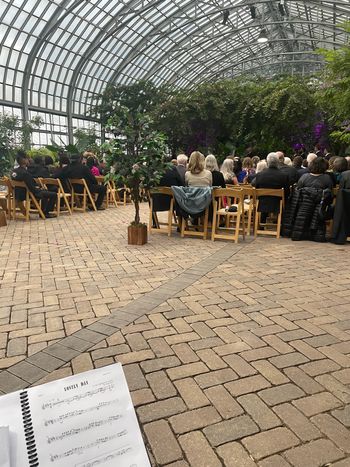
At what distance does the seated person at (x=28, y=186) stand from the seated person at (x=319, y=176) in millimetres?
4756

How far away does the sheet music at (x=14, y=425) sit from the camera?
76 cm

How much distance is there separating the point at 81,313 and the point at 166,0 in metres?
21.6

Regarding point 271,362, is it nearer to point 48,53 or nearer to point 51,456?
point 51,456

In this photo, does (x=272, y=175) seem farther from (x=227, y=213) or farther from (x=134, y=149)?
(x=134, y=149)

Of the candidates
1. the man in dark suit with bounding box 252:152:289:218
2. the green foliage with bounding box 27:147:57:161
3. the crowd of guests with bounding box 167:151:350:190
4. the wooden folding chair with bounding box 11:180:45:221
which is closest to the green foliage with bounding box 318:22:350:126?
the crowd of guests with bounding box 167:151:350:190

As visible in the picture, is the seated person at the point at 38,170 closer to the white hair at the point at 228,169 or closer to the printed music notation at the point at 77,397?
the white hair at the point at 228,169

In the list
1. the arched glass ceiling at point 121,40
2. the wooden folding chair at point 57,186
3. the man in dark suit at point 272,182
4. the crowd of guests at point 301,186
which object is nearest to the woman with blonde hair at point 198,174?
the crowd of guests at point 301,186

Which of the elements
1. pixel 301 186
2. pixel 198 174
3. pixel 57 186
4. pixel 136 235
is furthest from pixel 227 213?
pixel 57 186

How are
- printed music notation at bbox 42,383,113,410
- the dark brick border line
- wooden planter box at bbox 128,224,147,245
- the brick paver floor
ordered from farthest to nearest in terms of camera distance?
wooden planter box at bbox 128,224,147,245, the dark brick border line, the brick paver floor, printed music notation at bbox 42,383,113,410

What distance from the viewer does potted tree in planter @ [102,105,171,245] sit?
5.22 metres

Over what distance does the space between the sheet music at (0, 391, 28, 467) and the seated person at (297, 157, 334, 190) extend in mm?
5496

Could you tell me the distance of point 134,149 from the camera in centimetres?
529

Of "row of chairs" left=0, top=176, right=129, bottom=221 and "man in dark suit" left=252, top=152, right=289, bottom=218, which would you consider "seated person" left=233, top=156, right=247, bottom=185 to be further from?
"row of chairs" left=0, top=176, right=129, bottom=221

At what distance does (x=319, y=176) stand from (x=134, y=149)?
275cm
